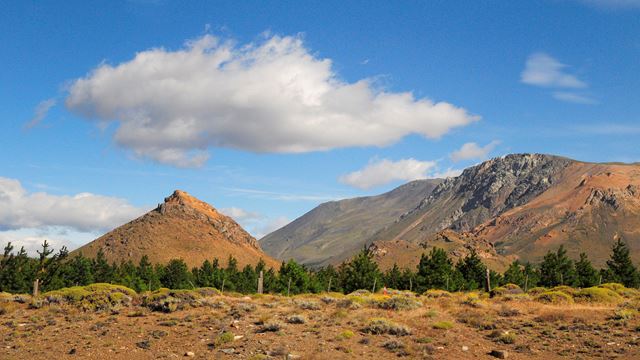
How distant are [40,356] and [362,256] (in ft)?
235

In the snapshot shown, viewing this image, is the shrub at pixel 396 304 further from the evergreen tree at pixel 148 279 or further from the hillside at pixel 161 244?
the hillside at pixel 161 244

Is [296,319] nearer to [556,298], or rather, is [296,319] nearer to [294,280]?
[556,298]

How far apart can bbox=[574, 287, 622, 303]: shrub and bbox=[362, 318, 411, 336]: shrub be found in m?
16.2

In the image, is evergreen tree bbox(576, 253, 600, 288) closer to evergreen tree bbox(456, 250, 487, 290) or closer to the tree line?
the tree line

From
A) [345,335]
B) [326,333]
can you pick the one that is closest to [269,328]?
[326,333]

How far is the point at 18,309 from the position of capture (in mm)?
34875

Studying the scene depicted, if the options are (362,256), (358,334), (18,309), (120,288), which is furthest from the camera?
(362,256)

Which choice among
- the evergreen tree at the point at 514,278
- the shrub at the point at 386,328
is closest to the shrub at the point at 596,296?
the shrub at the point at 386,328

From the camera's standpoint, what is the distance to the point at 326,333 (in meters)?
25.8

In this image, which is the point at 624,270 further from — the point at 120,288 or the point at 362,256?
the point at 120,288

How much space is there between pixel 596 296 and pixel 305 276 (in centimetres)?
6007

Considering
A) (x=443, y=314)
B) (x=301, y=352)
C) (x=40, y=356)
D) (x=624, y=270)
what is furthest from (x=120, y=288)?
(x=624, y=270)

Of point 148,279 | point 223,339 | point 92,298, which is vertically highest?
point 92,298

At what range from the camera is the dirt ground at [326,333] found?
2283cm
